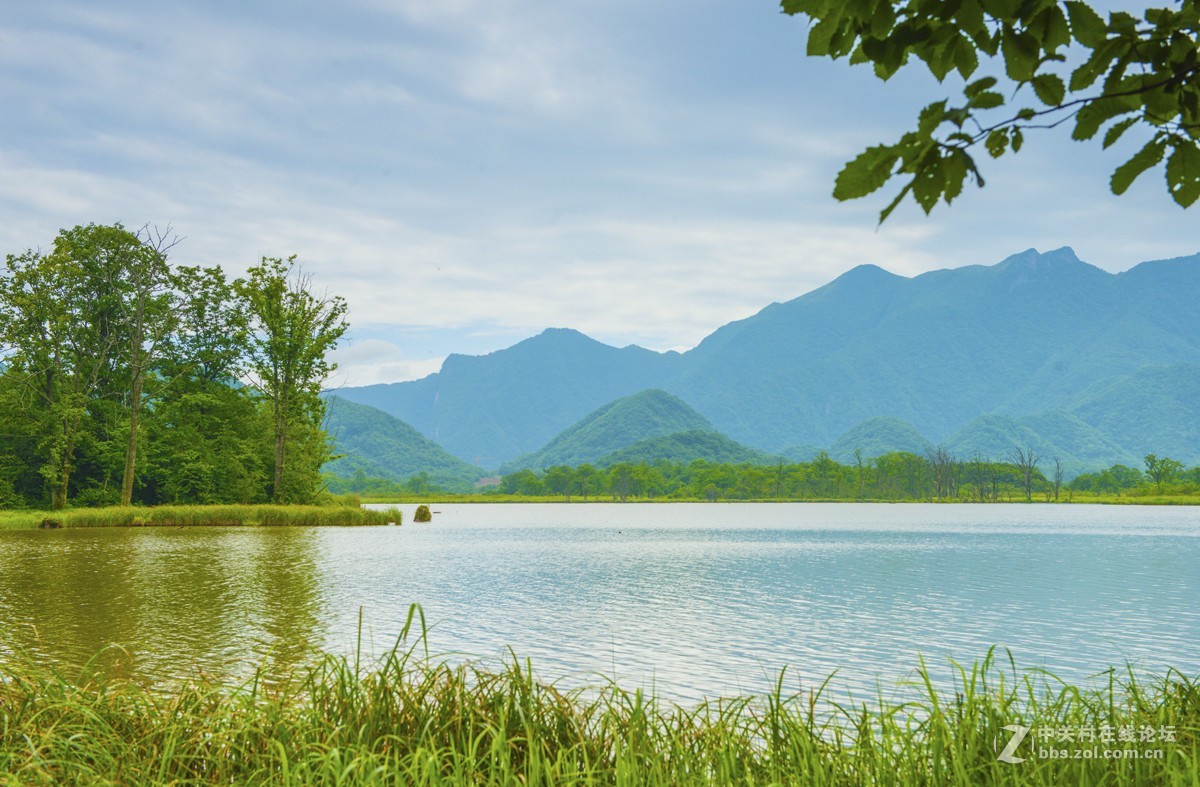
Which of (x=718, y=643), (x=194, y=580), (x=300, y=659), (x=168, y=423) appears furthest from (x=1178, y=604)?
(x=168, y=423)

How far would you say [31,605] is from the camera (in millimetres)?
17219

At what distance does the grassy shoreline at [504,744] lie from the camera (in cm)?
445

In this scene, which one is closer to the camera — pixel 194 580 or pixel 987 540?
pixel 194 580

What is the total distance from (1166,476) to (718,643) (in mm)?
146047

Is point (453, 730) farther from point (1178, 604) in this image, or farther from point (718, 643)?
point (1178, 604)

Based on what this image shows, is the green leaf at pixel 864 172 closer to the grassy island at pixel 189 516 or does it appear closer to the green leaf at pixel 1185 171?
the green leaf at pixel 1185 171

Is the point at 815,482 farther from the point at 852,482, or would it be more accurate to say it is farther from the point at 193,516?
the point at 193,516

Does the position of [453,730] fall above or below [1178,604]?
above

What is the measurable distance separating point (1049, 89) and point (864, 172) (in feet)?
2.75

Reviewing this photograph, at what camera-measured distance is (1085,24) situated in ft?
10.3

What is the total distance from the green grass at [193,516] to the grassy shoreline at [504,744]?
40.3 metres

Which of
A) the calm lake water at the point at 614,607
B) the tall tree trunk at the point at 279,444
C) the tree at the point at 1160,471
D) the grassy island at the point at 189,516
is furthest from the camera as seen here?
the tree at the point at 1160,471

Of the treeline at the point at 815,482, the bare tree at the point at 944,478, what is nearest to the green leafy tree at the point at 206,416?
the treeline at the point at 815,482

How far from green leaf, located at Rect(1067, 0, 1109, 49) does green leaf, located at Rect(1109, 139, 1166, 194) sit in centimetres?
46
